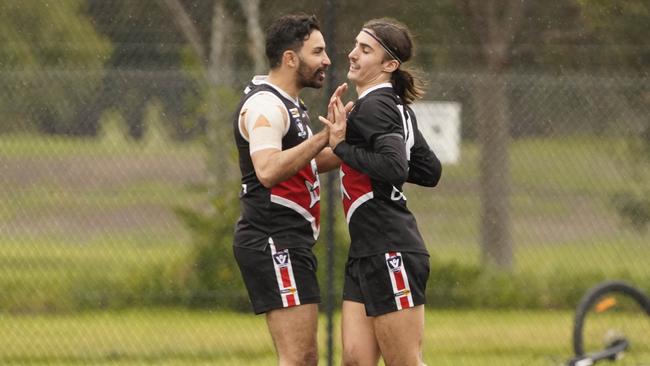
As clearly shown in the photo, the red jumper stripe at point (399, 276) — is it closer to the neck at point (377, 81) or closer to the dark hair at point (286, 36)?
the neck at point (377, 81)

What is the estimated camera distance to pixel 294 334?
592 centimetres

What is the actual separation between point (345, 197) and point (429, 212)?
10.2 ft

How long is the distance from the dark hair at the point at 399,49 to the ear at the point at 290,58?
34cm

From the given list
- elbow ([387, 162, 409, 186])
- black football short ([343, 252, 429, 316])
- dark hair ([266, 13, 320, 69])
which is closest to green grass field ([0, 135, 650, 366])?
dark hair ([266, 13, 320, 69])

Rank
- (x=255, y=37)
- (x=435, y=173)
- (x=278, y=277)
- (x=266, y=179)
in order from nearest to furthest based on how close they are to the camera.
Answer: (x=266, y=179), (x=278, y=277), (x=435, y=173), (x=255, y=37)

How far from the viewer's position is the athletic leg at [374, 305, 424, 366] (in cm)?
577

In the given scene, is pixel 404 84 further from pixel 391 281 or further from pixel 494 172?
pixel 494 172

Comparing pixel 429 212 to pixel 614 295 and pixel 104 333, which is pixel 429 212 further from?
pixel 104 333

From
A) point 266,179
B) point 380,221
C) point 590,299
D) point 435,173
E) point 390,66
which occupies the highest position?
point 390,66

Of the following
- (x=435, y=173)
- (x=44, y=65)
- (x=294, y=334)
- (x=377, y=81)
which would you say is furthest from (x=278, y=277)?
(x=44, y=65)

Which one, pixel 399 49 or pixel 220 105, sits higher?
pixel 399 49

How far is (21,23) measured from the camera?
852 centimetres

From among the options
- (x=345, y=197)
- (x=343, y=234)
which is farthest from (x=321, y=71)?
(x=343, y=234)

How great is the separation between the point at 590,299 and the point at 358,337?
8.99ft
